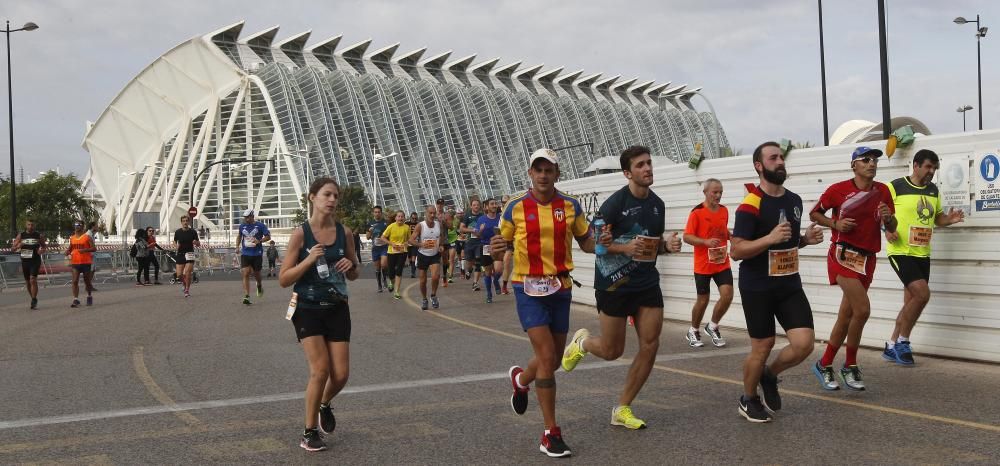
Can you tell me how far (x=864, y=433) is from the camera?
564 centimetres

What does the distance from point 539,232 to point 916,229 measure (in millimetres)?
3982

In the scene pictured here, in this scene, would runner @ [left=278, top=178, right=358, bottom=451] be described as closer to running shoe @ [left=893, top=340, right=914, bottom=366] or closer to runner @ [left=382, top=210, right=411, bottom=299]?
running shoe @ [left=893, top=340, right=914, bottom=366]

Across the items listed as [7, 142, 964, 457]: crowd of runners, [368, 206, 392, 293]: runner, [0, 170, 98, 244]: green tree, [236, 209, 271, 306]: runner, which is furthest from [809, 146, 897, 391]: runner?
[0, 170, 98, 244]: green tree

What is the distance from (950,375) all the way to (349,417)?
194 inches

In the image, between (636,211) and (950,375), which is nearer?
(636,211)

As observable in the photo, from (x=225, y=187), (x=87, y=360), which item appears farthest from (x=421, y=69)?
(x=87, y=360)

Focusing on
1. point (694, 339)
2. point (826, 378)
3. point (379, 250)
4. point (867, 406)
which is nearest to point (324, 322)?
point (867, 406)

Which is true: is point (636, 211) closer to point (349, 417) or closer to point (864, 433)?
point (864, 433)

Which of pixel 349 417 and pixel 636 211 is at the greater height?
pixel 636 211

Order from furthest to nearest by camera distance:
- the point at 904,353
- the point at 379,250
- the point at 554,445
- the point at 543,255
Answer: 1. the point at 379,250
2. the point at 904,353
3. the point at 543,255
4. the point at 554,445

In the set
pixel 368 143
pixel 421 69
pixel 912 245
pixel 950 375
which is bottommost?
pixel 950 375

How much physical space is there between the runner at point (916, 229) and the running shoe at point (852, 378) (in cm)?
126

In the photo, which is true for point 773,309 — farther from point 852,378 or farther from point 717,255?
point 717,255

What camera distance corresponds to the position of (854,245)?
7156 mm
